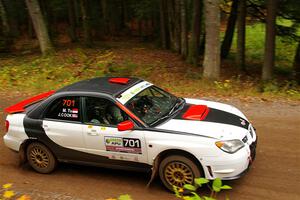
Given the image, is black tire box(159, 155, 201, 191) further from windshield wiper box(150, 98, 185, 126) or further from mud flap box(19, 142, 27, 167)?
mud flap box(19, 142, 27, 167)

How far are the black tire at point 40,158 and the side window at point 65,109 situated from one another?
0.67 meters

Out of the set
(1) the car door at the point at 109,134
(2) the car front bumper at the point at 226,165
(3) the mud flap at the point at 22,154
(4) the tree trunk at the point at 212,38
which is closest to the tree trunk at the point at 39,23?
(4) the tree trunk at the point at 212,38

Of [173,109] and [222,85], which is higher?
[173,109]

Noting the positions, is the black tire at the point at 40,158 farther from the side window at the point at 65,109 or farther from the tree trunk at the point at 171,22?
the tree trunk at the point at 171,22

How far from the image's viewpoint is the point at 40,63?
1920cm

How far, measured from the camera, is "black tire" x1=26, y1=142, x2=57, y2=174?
7.31 metres

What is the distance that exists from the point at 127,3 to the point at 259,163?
32.7m

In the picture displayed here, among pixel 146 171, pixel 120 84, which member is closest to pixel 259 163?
pixel 146 171

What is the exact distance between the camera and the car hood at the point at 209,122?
623 centimetres

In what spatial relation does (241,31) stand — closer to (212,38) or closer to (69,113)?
(212,38)

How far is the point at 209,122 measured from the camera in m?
6.52

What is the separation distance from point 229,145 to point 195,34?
1372 centimetres

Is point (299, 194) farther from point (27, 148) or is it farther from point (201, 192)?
point (27, 148)

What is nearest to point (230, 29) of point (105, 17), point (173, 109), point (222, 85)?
point (222, 85)
